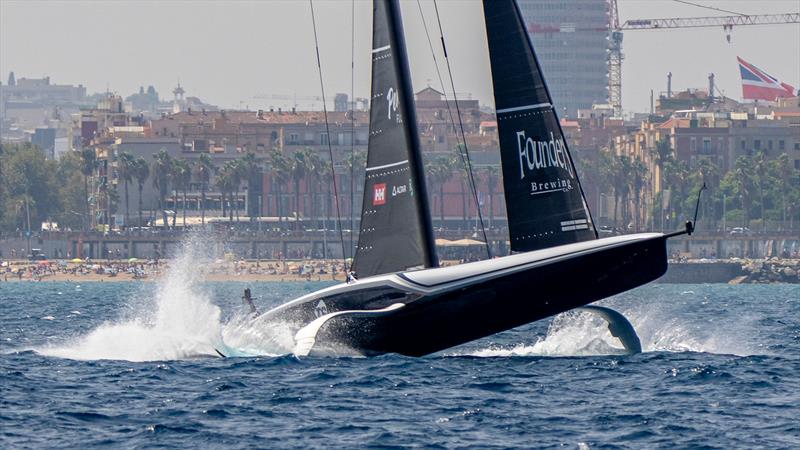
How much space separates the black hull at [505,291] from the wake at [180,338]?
13.7 ft

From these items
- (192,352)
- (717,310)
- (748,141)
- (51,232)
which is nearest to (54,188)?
(51,232)

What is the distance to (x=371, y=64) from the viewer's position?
30094mm

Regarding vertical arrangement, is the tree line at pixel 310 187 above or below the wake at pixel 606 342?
above

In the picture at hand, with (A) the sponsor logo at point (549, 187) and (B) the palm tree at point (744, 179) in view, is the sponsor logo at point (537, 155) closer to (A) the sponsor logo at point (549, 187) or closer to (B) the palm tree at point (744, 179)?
(A) the sponsor logo at point (549, 187)

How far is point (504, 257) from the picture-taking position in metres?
27.8

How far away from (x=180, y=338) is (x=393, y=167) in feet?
23.3

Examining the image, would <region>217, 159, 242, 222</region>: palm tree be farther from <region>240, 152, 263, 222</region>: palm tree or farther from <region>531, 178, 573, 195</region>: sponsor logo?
<region>531, 178, 573, 195</region>: sponsor logo

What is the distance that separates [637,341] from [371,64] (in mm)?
6854

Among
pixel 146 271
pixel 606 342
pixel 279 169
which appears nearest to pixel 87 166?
pixel 279 169

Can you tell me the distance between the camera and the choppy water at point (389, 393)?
22.0 m

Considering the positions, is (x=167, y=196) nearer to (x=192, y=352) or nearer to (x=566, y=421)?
(x=192, y=352)

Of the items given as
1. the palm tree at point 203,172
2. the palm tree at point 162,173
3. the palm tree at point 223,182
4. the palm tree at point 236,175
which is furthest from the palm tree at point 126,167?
the palm tree at point 236,175

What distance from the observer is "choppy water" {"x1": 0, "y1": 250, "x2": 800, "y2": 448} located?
22.0 meters

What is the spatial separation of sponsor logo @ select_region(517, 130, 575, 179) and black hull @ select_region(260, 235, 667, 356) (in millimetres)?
1542
